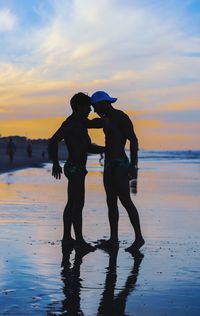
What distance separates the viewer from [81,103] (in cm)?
759

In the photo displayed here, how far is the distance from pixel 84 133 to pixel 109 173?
574 mm

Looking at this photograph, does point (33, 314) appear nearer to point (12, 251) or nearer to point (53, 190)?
point (12, 251)

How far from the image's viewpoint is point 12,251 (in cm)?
699

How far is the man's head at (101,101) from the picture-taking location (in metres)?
7.49

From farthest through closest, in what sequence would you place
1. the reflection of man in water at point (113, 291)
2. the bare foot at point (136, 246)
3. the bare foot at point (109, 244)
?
1. the bare foot at point (109, 244)
2. the bare foot at point (136, 246)
3. the reflection of man in water at point (113, 291)

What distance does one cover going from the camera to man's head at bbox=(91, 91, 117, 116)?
7488 mm

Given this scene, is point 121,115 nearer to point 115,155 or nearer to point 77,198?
point 115,155

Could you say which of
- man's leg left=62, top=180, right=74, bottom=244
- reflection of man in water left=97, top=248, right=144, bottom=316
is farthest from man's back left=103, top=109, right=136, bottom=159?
reflection of man in water left=97, top=248, right=144, bottom=316

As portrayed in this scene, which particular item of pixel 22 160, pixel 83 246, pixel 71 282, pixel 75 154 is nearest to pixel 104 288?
pixel 71 282

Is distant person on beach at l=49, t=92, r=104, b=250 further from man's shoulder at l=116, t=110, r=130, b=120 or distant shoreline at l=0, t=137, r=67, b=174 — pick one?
distant shoreline at l=0, t=137, r=67, b=174

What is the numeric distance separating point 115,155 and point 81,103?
0.73 meters

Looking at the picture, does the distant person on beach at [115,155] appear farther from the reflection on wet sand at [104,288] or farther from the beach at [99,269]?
the reflection on wet sand at [104,288]

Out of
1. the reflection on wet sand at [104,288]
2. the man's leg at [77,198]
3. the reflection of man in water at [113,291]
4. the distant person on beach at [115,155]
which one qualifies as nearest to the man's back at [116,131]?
the distant person on beach at [115,155]

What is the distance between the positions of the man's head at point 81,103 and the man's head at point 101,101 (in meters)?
0.07
